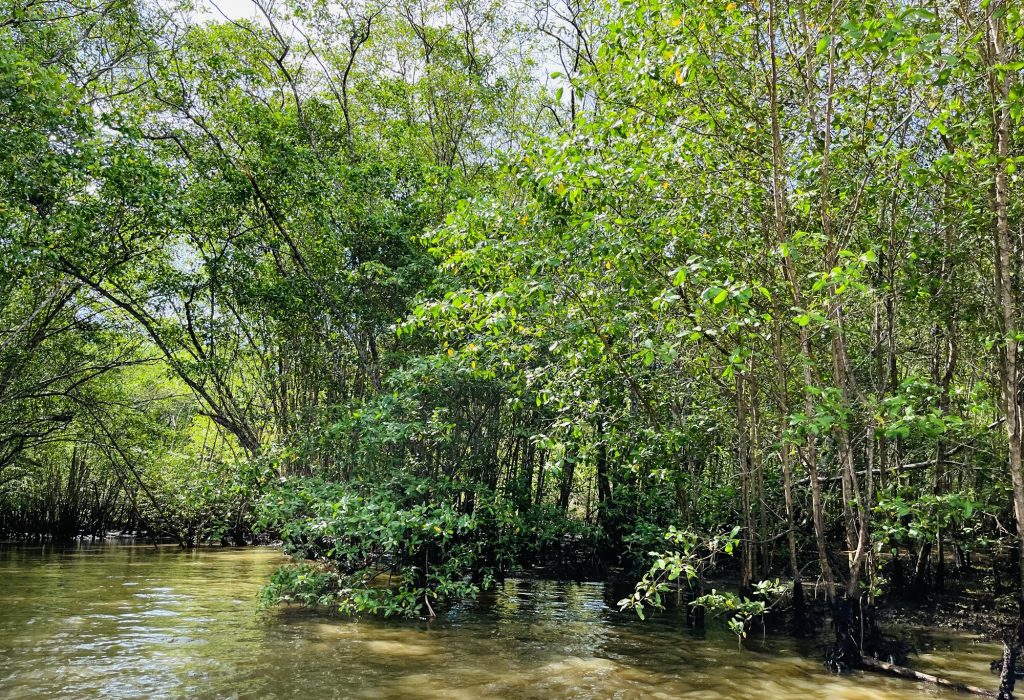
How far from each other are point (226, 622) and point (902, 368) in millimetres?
12766

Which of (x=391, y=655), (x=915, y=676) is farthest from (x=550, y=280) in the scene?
(x=915, y=676)

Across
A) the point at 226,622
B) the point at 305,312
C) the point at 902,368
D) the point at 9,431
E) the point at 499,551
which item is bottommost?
the point at 226,622

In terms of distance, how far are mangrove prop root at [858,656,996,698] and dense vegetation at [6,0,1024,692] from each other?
1.02ft

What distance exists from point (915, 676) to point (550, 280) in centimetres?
550

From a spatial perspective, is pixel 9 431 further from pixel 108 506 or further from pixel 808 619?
pixel 808 619

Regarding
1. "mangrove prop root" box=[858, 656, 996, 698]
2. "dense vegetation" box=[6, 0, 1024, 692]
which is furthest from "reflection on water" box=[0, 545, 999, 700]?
"dense vegetation" box=[6, 0, 1024, 692]

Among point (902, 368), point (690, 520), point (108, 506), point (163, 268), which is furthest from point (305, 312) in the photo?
point (108, 506)

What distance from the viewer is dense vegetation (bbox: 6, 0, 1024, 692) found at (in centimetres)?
659

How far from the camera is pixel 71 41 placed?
1285 centimetres

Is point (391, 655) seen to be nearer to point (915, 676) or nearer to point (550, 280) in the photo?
point (550, 280)

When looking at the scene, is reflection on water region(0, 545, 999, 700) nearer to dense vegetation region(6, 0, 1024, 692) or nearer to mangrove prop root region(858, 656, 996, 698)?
mangrove prop root region(858, 656, 996, 698)

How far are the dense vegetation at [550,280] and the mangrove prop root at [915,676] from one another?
31cm

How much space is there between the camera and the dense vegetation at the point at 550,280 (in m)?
6.59

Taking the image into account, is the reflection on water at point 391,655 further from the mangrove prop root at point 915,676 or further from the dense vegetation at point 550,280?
the dense vegetation at point 550,280
